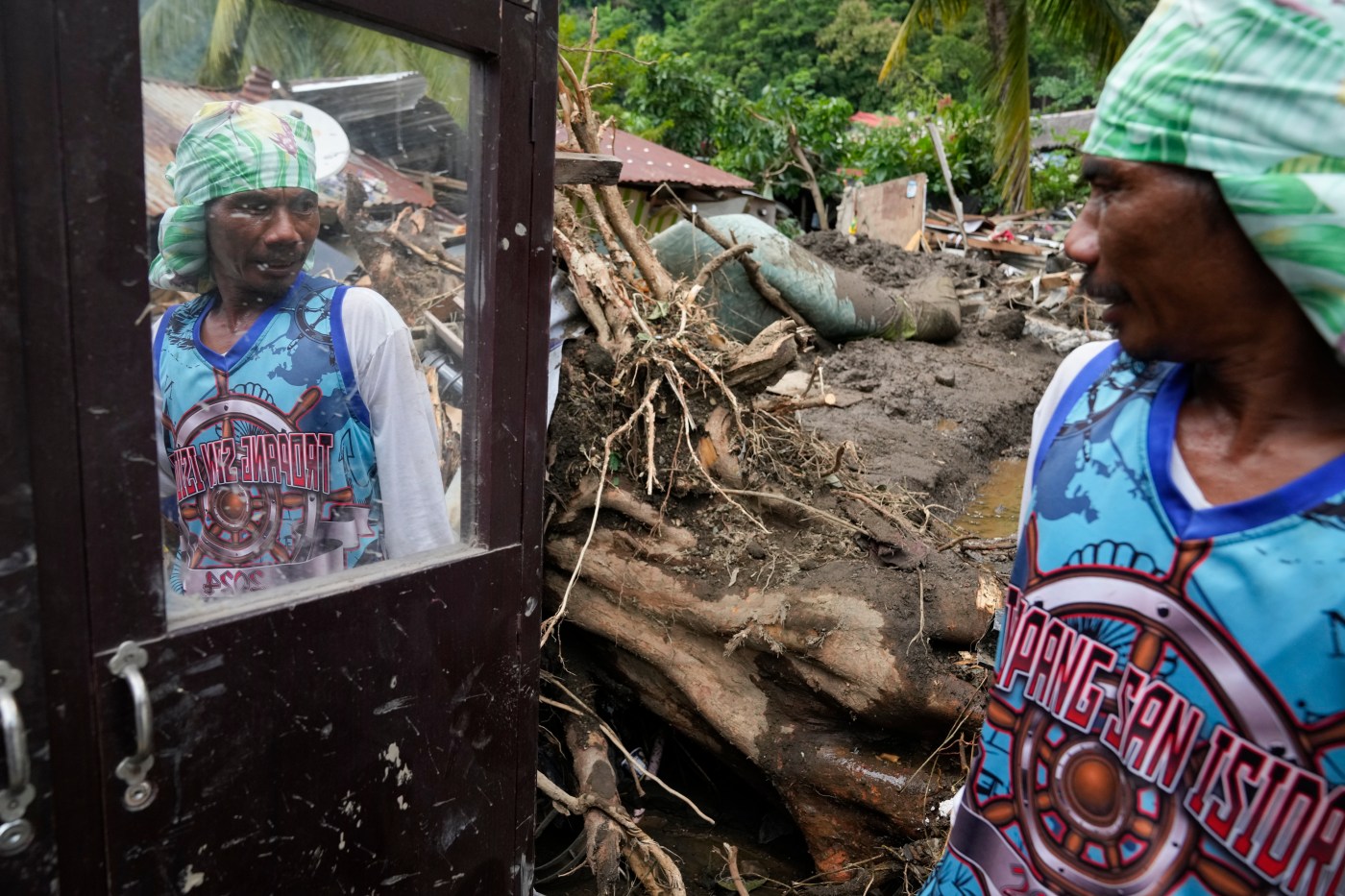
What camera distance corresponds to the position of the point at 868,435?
20.9ft

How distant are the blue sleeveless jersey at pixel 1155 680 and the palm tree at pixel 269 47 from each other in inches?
47.6

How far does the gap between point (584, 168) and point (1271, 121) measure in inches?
72.4

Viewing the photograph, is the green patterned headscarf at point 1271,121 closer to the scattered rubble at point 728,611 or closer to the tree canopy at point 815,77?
the scattered rubble at point 728,611

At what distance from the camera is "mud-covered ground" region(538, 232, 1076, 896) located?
10.0 feet

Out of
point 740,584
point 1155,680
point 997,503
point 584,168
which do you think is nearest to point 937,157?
point 997,503

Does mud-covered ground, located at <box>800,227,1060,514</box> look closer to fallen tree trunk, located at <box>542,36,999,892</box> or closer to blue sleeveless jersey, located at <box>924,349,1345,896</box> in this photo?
fallen tree trunk, located at <box>542,36,999,892</box>

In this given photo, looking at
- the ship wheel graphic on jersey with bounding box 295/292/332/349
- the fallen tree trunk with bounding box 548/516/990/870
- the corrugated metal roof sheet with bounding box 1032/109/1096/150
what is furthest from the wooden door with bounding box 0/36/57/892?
the corrugated metal roof sheet with bounding box 1032/109/1096/150

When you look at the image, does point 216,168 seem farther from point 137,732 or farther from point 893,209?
point 893,209

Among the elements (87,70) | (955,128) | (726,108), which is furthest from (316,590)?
(955,128)

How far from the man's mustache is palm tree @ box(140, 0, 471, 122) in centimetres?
115

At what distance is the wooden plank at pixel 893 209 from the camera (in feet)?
47.6

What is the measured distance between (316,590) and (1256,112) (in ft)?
4.75

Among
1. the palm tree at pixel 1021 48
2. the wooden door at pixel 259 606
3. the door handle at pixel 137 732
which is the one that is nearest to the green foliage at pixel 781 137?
the palm tree at pixel 1021 48

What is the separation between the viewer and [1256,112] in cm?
90
